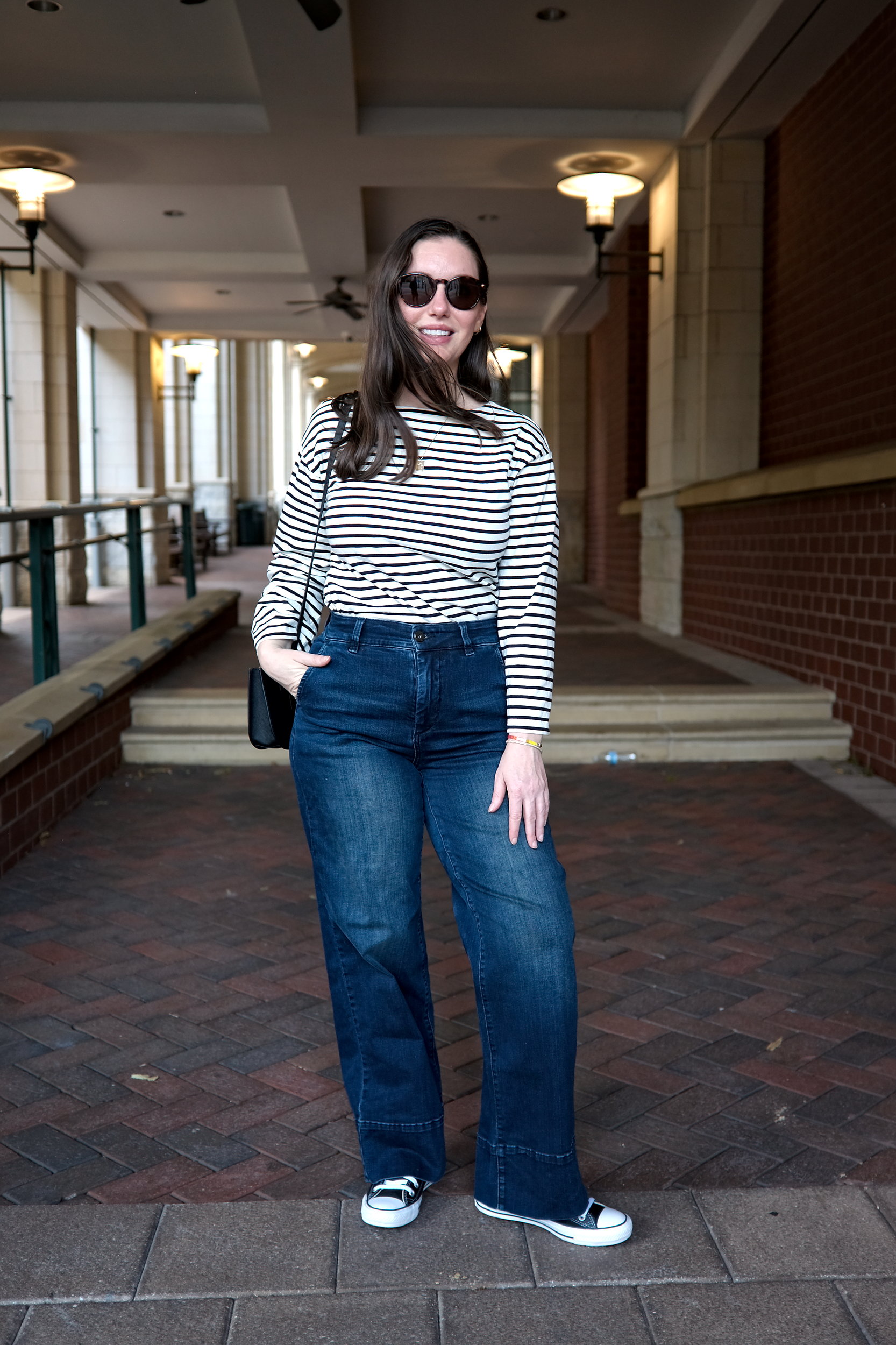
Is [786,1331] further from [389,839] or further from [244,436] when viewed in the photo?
[244,436]

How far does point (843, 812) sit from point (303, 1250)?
3643 millimetres

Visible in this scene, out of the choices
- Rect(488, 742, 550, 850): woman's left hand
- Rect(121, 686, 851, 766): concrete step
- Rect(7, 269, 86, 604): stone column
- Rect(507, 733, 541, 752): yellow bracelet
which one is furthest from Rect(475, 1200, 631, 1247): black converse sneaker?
Rect(7, 269, 86, 604): stone column

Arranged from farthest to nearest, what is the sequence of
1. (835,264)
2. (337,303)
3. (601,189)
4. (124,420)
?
(124,420)
(337,303)
(601,189)
(835,264)

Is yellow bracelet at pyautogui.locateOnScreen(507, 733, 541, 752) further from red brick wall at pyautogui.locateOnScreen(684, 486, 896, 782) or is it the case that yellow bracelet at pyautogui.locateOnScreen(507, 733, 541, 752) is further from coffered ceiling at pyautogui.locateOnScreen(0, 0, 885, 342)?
coffered ceiling at pyautogui.locateOnScreen(0, 0, 885, 342)

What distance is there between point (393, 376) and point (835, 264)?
20.8 ft

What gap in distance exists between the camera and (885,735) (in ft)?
19.0

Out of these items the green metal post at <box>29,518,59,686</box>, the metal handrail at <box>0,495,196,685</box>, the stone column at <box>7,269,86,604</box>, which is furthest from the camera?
the stone column at <box>7,269,86,604</box>

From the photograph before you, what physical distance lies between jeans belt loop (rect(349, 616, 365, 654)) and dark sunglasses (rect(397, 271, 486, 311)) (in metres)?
0.51

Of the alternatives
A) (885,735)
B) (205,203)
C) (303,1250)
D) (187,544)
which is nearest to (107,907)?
(303,1250)

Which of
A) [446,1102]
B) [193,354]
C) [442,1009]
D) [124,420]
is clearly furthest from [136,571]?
[193,354]

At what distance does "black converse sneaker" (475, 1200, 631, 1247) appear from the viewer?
1951 millimetres

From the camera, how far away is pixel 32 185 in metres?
8.97

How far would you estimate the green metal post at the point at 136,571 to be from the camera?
6.90m

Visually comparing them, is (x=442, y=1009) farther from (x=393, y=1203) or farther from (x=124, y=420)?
(x=124, y=420)
